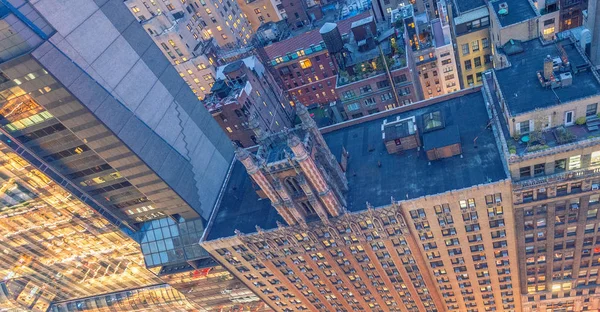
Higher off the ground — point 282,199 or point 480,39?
point 282,199

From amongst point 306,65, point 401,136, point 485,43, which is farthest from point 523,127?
point 306,65

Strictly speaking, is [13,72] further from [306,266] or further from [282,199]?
[306,266]

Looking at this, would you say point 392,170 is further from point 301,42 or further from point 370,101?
point 301,42

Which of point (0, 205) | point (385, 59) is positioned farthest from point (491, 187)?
point (0, 205)

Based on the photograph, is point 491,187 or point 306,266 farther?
point 306,266

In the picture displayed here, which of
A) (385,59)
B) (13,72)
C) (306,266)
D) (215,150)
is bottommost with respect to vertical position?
(306,266)

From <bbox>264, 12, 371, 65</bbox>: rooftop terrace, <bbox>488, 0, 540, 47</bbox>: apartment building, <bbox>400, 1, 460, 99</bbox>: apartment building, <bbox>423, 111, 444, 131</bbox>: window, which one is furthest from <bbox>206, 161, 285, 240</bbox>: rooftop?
<bbox>264, 12, 371, 65</bbox>: rooftop terrace

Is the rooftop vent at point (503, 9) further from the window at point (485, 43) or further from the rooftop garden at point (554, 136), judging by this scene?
the rooftop garden at point (554, 136)

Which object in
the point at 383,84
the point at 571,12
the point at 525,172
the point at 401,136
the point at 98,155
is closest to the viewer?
the point at 525,172

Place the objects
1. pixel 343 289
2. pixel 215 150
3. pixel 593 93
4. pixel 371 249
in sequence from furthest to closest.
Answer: pixel 215 150 → pixel 343 289 → pixel 371 249 → pixel 593 93
